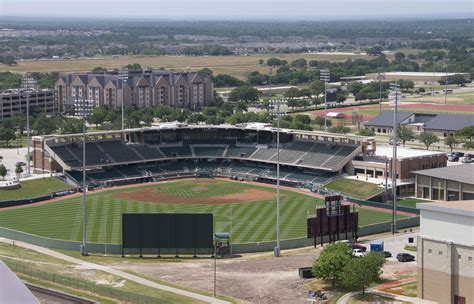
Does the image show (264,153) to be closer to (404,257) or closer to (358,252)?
(358,252)

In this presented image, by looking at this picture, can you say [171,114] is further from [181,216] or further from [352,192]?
[181,216]

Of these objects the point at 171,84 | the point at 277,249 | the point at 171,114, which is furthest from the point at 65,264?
the point at 171,84

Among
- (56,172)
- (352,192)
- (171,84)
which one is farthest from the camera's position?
(171,84)

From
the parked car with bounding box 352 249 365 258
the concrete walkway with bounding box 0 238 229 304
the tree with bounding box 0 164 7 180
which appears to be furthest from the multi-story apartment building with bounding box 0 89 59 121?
the parked car with bounding box 352 249 365 258

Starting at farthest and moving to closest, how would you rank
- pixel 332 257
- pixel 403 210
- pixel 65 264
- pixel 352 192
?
1. pixel 352 192
2. pixel 403 210
3. pixel 65 264
4. pixel 332 257

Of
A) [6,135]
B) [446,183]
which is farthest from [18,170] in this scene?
[446,183]

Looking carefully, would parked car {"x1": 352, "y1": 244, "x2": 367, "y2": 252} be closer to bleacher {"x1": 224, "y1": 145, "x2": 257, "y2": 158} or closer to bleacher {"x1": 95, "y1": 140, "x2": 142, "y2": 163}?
bleacher {"x1": 224, "y1": 145, "x2": 257, "y2": 158}
